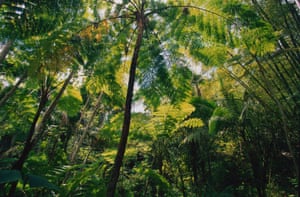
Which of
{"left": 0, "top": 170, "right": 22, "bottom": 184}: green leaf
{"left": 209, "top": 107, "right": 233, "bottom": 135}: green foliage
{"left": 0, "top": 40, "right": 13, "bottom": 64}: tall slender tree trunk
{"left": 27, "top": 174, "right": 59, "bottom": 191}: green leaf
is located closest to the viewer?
{"left": 0, "top": 170, "right": 22, "bottom": 184}: green leaf

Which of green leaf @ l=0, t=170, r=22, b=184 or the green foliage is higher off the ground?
the green foliage

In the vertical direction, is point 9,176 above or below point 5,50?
below

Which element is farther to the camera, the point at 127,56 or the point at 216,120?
the point at 216,120

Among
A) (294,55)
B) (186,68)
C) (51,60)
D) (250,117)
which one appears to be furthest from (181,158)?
(51,60)

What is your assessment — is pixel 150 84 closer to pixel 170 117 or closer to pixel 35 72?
pixel 170 117

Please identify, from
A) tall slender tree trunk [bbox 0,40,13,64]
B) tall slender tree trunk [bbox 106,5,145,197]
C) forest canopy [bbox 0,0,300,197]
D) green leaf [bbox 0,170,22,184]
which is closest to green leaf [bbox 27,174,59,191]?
forest canopy [bbox 0,0,300,197]

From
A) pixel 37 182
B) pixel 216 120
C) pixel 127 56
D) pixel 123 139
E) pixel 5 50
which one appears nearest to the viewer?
pixel 123 139

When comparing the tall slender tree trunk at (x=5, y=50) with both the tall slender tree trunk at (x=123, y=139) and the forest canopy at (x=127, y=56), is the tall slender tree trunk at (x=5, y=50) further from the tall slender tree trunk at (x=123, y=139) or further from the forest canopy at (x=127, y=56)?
the tall slender tree trunk at (x=123, y=139)

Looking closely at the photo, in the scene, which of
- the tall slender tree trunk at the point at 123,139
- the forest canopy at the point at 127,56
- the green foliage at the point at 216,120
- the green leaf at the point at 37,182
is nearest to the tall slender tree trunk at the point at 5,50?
the forest canopy at the point at 127,56

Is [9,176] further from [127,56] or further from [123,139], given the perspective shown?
[127,56]

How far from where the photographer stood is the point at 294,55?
464 cm

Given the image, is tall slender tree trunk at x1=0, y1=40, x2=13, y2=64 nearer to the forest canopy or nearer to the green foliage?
the forest canopy

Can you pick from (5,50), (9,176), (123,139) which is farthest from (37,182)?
(5,50)

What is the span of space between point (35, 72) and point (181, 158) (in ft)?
16.4
